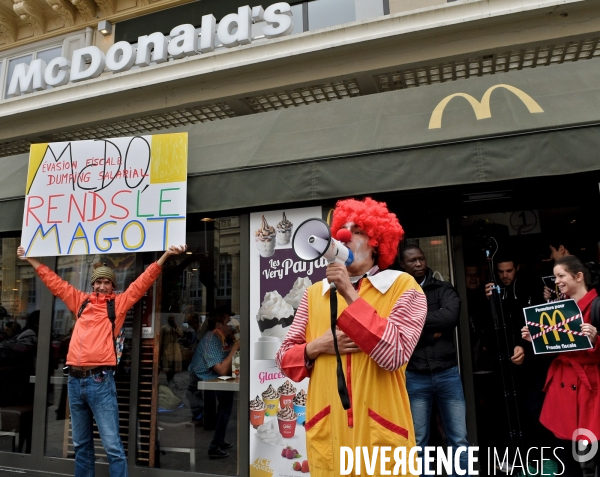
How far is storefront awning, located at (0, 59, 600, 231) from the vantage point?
3527 mm

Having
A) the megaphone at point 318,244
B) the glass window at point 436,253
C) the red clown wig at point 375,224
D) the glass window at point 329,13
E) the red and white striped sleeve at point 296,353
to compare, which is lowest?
the red and white striped sleeve at point 296,353

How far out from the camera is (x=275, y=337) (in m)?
4.23

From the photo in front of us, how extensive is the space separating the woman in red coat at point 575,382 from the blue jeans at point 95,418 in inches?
140

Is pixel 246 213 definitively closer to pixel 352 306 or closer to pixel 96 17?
pixel 352 306

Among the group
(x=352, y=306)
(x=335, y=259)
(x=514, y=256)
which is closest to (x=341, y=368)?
(x=352, y=306)

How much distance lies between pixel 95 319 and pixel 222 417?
1568mm

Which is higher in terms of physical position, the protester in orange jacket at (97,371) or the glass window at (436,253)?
the glass window at (436,253)

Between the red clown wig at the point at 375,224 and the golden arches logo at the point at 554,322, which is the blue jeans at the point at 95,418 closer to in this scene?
the red clown wig at the point at 375,224

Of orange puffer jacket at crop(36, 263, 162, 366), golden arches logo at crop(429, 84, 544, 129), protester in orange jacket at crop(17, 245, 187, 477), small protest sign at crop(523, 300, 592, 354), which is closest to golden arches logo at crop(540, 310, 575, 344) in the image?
small protest sign at crop(523, 300, 592, 354)

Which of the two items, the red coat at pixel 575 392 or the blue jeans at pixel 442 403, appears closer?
the red coat at pixel 575 392

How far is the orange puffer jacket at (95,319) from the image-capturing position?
13.7 feet

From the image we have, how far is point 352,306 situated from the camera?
2004mm

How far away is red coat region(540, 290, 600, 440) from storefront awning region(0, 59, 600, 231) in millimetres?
1180

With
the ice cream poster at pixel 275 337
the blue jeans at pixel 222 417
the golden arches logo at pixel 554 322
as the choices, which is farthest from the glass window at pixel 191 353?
the golden arches logo at pixel 554 322
